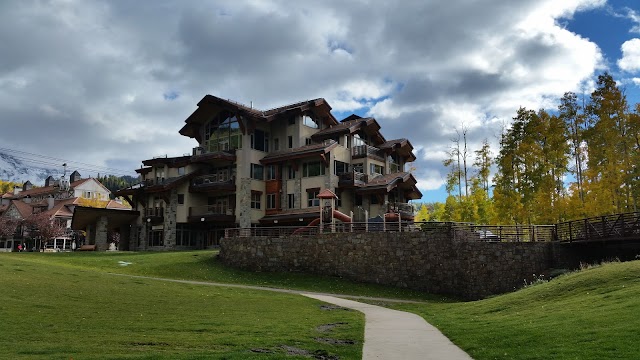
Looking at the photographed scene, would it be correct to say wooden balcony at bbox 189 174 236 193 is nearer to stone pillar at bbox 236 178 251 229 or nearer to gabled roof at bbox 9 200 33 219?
stone pillar at bbox 236 178 251 229

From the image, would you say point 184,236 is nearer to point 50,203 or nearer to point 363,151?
point 363,151

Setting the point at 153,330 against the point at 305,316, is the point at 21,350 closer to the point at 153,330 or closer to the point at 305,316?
the point at 153,330

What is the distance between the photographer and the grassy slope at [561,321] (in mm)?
11117

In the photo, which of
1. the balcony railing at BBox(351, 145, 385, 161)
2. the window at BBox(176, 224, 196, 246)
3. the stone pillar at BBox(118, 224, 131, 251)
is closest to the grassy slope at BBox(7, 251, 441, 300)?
the window at BBox(176, 224, 196, 246)

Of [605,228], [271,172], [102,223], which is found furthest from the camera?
[102,223]

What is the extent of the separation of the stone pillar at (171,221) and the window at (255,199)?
9332 mm

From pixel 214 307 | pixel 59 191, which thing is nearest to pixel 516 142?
pixel 214 307

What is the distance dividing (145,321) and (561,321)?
12.6m

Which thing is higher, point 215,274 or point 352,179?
point 352,179

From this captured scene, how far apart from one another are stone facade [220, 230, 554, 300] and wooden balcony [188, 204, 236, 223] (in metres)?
→ 13.1

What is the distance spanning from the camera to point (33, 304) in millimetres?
17031

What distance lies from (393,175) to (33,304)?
42.6 m

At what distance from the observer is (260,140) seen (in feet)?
190

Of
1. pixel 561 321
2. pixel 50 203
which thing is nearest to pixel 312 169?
pixel 561 321
